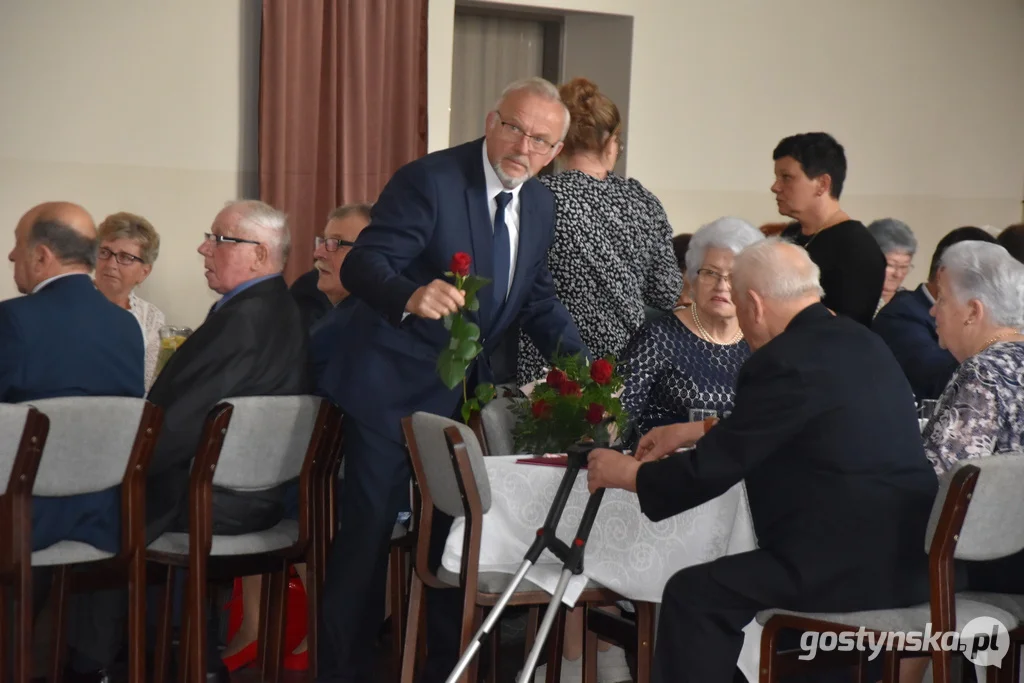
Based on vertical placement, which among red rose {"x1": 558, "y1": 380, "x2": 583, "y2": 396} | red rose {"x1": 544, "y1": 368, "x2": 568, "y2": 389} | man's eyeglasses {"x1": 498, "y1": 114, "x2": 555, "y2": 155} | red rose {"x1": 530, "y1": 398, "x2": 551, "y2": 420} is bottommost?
red rose {"x1": 530, "y1": 398, "x2": 551, "y2": 420}

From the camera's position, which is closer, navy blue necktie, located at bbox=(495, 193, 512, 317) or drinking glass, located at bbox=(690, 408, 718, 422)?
drinking glass, located at bbox=(690, 408, 718, 422)

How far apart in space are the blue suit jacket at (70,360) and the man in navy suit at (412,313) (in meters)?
0.59

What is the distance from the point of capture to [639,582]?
115 inches

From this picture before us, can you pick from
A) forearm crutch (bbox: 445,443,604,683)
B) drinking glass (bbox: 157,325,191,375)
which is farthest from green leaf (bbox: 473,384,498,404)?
drinking glass (bbox: 157,325,191,375)

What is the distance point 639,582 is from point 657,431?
0.35 metres

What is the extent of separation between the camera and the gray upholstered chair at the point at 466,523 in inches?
114

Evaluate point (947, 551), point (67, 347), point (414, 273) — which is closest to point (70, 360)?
point (67, 347)

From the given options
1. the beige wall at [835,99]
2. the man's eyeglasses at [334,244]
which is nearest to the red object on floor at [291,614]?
the man's eyeglasses at [334,244]

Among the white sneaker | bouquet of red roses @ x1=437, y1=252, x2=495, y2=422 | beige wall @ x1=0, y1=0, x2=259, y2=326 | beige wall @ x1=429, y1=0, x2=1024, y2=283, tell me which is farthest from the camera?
beige wall @ x1=429, y1=0, x2=1024, y2=283

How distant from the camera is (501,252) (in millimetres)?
3576

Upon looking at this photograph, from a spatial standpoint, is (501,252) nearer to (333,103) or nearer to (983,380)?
(983,380)

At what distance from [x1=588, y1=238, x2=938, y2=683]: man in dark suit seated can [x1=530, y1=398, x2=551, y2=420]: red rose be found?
24cm

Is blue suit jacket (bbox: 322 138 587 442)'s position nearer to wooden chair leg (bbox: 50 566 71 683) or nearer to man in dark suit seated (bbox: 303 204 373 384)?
man in dark suit seated (bbox: 303 204 373 384)

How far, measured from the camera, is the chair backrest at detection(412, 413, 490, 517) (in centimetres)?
288
